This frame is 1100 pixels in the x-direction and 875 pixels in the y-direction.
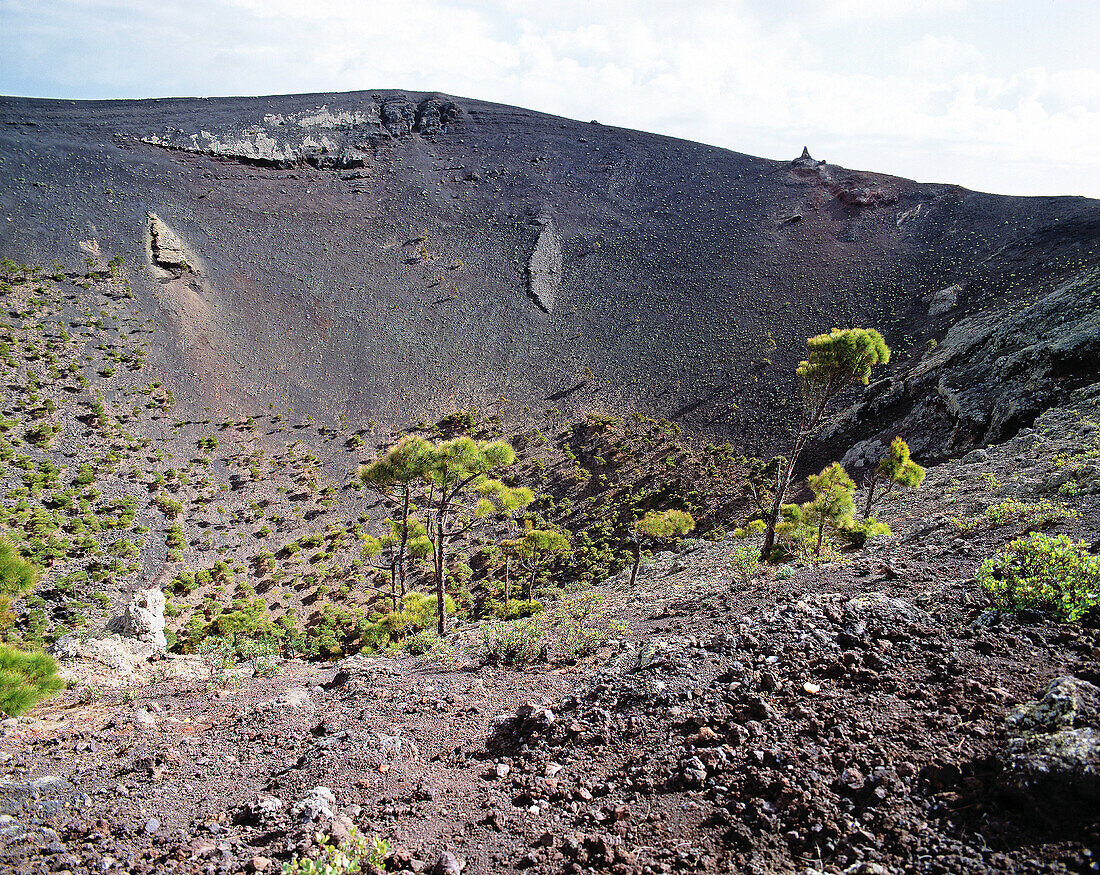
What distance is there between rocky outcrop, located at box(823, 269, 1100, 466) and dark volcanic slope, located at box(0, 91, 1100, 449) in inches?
221

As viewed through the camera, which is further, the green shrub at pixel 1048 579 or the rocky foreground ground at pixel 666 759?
the green shrub at pixel 1048 579

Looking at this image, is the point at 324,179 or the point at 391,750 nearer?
the point at 391,750

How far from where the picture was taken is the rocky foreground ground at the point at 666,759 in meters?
→ 3.52

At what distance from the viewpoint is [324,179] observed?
178ft

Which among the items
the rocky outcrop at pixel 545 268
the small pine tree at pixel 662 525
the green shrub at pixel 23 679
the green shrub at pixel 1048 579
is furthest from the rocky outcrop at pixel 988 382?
the green shrub at pixel 23 679

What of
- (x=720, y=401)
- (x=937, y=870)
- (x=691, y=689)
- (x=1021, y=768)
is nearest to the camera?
(x=937, y=870)

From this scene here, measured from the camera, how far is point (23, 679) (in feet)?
18.1

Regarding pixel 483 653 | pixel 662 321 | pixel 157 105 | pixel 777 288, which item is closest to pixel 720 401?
pixel 662 321

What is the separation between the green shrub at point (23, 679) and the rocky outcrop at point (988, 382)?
28483mm

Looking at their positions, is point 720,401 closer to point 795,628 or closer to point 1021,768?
point 795,628

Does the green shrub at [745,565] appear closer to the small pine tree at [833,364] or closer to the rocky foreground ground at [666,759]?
the small pine tree at [833,364]

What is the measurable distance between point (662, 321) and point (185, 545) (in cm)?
3609

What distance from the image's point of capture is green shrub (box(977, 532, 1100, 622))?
201 inches

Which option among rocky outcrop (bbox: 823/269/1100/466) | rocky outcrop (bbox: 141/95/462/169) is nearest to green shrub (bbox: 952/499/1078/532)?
rocky outcrop (bbox: 823/269/1100/466)
